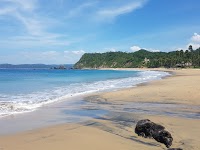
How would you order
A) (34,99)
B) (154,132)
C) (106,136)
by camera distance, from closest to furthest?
(154,132)
(106,136)
(34,99)

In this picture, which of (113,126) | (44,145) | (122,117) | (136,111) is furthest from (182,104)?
(44,145)

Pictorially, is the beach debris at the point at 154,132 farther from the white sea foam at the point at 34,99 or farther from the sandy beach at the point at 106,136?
the white sea foam at the point at 34,99

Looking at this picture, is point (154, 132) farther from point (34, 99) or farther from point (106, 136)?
point (34, 99)

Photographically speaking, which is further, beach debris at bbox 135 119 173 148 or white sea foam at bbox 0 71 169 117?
white sea foam at bbox 0 71 169 117

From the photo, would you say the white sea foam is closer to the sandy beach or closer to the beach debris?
the sandy beach

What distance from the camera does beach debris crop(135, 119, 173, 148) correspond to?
8.41m

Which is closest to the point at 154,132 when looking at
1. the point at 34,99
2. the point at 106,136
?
the point at 106,136

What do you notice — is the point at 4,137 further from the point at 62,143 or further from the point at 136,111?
the point at 136,111

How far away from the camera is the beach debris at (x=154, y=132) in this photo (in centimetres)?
841

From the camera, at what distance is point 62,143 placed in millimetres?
8406

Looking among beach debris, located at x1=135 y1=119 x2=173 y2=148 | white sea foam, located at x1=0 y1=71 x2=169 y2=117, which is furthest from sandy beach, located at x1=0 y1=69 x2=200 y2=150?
white sea foam, located at x1=0 y1=71 x2=169 y2=117

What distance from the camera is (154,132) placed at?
8891 mm

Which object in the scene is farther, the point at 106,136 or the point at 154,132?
the point at 106,136

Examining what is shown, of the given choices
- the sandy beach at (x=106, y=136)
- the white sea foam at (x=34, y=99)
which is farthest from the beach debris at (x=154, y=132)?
the white sea foam at (x=34, y=99)
